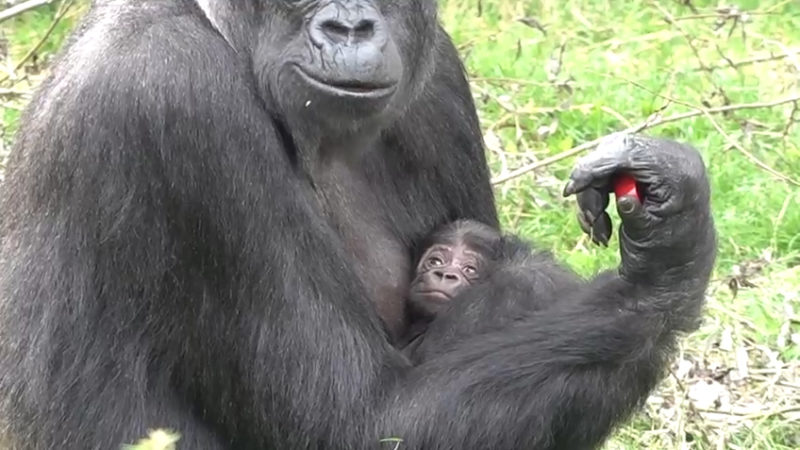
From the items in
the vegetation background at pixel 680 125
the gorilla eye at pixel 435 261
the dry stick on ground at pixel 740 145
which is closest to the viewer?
the gorilla eye at pixel 435 261

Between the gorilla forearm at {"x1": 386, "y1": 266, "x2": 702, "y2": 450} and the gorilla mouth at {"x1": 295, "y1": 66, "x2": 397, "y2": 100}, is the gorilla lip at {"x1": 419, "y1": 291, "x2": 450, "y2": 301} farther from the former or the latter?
the gorilla mouth at {"x1": 295, "y1": 66, "x2": 397, "y2": 100}

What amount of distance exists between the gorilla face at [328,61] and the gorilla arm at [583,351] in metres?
0.54

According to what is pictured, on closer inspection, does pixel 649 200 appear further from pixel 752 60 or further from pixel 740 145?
pixel 752 60

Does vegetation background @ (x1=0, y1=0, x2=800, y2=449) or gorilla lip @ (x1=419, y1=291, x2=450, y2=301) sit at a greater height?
gorilla lip @ (x1=419, y1=291, x2=450, y2=301)

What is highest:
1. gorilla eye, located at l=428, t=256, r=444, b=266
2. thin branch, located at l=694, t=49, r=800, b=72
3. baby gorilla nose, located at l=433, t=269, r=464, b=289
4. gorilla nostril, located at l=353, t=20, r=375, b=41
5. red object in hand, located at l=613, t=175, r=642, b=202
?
gorilla nostril, located at l=353, t=20, r=375, b=41

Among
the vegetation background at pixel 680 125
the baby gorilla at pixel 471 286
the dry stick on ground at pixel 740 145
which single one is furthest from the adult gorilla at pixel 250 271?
the dry stick on ground at pixel 740 145

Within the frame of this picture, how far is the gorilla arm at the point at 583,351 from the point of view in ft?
13.1

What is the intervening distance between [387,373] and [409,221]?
74 cm

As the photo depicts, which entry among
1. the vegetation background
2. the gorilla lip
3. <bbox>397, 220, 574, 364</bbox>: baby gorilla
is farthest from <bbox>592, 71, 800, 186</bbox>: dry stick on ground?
the gorilla lip

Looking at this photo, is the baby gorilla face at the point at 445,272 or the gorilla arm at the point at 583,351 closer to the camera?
the gorilla arm at the point at 583,351

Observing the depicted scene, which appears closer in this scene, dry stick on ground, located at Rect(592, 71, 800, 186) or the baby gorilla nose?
the baby gorilla nose

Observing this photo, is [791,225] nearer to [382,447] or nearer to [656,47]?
[656,47]

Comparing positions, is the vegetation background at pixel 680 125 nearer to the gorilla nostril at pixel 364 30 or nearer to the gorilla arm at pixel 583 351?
the gorilla arm at pixel 583 351

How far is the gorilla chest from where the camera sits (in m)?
4.43
